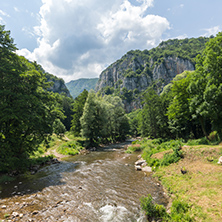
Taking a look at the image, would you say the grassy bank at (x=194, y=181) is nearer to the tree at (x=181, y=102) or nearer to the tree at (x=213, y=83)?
the tree at (x=213, y=83)

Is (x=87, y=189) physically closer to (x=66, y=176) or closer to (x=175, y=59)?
(x=66, y=176)

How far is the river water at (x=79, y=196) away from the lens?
25.7ft

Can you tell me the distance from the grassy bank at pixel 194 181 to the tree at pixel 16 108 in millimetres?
14809

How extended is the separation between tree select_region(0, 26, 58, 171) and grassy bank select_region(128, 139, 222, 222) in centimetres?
1481

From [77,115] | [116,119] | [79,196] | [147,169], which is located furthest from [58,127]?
[79,196]

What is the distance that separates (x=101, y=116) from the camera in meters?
40.7

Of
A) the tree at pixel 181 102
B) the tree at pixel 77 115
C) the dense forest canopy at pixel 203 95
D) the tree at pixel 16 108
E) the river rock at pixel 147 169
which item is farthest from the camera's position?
Answer: the tree at pixel 77 115

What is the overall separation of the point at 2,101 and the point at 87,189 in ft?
41.8

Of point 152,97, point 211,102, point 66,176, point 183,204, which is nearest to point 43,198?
point 66,176

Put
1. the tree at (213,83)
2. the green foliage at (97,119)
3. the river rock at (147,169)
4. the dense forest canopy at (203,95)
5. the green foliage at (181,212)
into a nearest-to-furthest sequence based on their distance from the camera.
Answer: the green foliage at (181,212) < the river rock at (147,169) < the tree at (213,83) < the dense forest canopy at (203,95) < the green foliage at (97,119)

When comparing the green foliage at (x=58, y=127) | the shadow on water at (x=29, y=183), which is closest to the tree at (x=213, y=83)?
the shadow on water at (x=29, y=183)

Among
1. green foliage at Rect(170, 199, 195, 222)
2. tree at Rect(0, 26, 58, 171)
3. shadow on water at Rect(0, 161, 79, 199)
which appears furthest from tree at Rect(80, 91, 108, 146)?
green foliage at Rect(170, 199, 195, 222)

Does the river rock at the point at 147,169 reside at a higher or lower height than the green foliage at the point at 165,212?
lower

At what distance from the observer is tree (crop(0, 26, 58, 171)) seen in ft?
46.1
